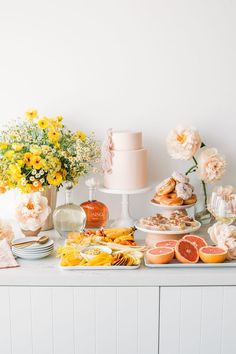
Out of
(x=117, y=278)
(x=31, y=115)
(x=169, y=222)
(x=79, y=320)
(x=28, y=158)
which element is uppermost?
(x=31, y=115)

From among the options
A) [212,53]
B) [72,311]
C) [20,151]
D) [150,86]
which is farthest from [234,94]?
[72,311]

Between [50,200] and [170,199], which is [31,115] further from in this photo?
[170,199]

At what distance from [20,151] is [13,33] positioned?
1.82 ft

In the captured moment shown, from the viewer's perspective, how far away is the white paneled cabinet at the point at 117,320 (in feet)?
4.40

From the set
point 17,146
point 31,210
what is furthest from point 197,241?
point 17,146

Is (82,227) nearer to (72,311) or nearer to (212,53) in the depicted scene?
(72,311)

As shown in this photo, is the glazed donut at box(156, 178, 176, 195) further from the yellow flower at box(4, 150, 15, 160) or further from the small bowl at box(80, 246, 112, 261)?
the yellow flower at box(4, 150, 15, 160)

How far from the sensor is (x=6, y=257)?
4.70 ft

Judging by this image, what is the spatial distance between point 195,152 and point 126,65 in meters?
0.47

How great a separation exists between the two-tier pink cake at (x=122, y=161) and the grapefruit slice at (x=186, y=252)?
356mm

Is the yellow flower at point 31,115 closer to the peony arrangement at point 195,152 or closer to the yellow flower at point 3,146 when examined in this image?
the yellow flower at point 3,146

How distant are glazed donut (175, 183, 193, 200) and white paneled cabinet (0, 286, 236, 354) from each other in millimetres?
427

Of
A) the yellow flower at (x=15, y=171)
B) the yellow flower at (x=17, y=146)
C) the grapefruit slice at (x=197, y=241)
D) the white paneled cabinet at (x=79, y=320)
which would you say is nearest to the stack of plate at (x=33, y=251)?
the white paneled cabinet at (x=79, y=320)

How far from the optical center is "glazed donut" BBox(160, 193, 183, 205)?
1.68 metres
